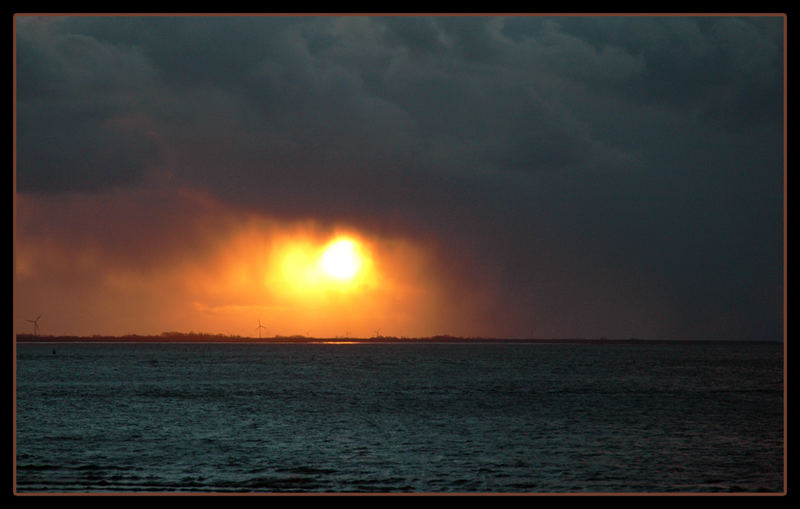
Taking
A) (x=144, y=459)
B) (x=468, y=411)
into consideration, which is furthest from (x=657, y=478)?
(x=468, y=411)

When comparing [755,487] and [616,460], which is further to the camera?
[616,460]

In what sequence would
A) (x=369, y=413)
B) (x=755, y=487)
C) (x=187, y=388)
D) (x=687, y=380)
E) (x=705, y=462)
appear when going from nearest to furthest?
(x=755, y=487), (x=705, y=462), (x=369, y=413), (x=187, y=388), (x=687, y=380)

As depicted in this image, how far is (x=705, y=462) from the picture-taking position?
152 feet

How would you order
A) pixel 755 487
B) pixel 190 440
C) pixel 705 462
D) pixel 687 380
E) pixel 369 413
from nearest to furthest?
pixel 755 487, pixel 705 462, pixel 190 440, pixel 369 413, pixel 687 380

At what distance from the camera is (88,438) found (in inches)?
2194
